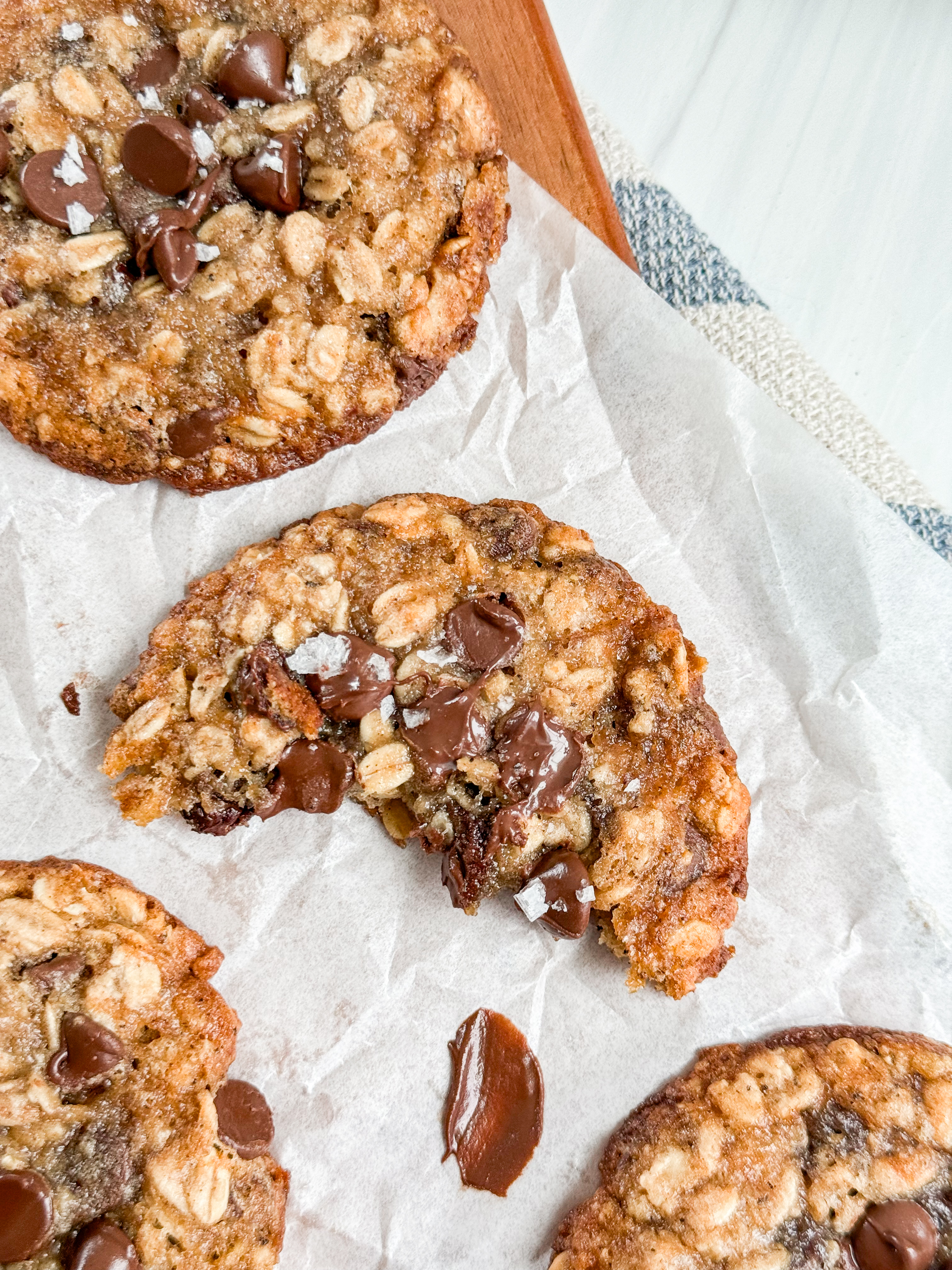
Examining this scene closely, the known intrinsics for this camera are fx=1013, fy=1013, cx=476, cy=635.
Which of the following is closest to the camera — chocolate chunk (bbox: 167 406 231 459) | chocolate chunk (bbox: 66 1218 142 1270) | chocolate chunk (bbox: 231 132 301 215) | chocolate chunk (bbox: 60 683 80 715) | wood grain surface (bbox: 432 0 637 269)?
chocolate chunk (bbox: 66 1218 142 1270)

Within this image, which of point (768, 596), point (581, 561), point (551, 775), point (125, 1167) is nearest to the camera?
point (125, 1167)

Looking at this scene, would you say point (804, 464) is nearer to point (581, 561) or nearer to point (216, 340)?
point (581, 561)

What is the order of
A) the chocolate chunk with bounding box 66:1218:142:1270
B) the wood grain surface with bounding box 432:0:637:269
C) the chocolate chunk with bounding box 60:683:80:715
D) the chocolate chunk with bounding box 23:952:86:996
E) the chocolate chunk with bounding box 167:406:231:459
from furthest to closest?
the wood grain surface with bounding box 432:0:637:269, the chocolate chunk with bounding box 60:683:80:715, the chocolate chunk with bounding box 167:406:231:459, the chocolate chunk with bounding box 23:952:86:996, the chocolate chunk with bounding box 66:1218:142:1270

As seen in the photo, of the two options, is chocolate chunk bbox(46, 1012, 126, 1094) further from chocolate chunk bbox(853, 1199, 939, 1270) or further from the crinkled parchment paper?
chocolate chunk bbox(853, 1199, 939, 1270)

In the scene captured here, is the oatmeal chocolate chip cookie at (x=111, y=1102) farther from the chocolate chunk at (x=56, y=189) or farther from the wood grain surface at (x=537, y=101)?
the wood grain surface at (x=537, y=101)

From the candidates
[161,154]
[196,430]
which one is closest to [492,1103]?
[196,430]

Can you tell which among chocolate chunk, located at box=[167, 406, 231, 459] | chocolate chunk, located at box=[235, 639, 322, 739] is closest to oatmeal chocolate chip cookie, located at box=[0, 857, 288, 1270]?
chocolate chunk, located at box=[235, 639, 322, 739]

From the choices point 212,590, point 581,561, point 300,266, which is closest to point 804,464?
point 581,561

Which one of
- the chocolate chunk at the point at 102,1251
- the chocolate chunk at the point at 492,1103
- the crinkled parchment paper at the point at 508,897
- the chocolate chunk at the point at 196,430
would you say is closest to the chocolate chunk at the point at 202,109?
the chocolate chunk at the point at 196,430
